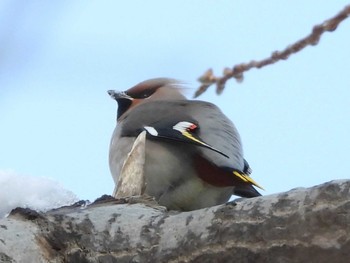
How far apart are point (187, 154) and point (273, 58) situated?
2.22m

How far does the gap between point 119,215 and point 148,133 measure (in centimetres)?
203

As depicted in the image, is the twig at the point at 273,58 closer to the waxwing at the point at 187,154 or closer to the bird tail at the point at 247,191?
the waxwing at the point at 187,154

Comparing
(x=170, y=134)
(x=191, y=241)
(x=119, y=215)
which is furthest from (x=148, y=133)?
(x=191, y=241)

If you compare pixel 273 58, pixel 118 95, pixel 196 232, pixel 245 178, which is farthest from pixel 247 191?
pixel 273 58

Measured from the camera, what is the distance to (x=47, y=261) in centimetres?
186

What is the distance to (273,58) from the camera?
5.55 ft

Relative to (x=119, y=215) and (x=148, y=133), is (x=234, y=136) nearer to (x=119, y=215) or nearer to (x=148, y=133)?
(x=148, y=133)

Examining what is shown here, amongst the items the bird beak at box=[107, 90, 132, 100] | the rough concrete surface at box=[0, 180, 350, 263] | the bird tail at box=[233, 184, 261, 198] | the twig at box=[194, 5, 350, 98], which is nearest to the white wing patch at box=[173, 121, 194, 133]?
the bird tail at box=[233, 184, 261, 198]

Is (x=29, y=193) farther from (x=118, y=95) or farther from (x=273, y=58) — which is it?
(x=118, y=95)

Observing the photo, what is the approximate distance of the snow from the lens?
2.66 m

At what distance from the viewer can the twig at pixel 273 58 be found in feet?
5.11

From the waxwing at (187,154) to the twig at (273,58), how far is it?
1.71 meters

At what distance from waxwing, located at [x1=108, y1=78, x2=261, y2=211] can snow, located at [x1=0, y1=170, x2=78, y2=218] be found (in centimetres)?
107

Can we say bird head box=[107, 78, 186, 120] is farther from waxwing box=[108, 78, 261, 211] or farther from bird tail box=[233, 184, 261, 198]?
bird tail box=[233, 184, 261, 198]
